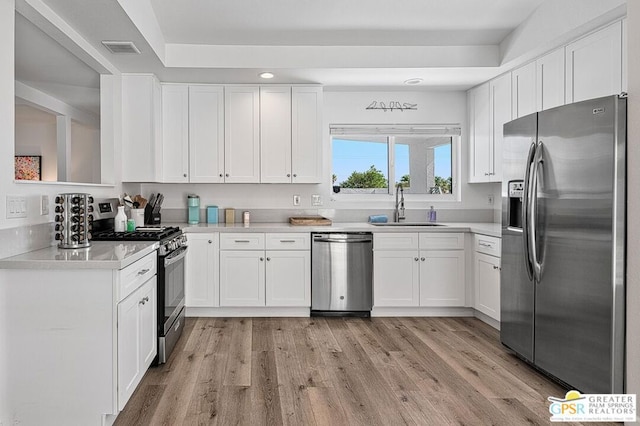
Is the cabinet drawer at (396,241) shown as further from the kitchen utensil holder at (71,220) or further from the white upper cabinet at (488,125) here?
the kitchen utensil holder at (71,220)

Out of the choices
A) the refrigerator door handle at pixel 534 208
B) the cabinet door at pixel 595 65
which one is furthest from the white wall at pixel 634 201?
the cabinet door at pixel 595 65

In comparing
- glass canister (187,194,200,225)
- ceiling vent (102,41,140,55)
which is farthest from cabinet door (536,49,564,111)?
glass canister (187,194,200,225)

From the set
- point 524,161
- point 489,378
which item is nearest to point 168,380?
point 489,378

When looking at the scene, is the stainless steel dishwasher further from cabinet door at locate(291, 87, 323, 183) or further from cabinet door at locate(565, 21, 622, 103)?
cabinet door at locate(565, 21, 622, 103)

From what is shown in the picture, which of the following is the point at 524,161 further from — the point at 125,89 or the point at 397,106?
the point at 125,89

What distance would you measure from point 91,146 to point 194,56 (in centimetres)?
131

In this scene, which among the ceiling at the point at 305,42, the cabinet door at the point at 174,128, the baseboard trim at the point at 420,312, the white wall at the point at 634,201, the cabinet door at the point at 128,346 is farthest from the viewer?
the cabinet door at the point at 174,128

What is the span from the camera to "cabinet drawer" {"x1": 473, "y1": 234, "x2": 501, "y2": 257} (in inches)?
152

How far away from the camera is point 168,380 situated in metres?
2.88

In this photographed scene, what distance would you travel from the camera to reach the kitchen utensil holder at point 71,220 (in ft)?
8.61

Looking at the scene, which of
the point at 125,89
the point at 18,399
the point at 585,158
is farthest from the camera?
the point at 125,89

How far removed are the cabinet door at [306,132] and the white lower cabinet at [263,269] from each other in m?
0.71

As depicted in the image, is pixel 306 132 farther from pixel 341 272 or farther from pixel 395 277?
pixel 395 277

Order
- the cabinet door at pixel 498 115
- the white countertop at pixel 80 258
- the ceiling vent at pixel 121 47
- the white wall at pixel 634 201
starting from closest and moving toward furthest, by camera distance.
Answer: the white wall at pixel 634 201
the white countertop at pixel 80 258
the ceiling vent at pixel 121 47
the cabinet door at pixel 498 115
